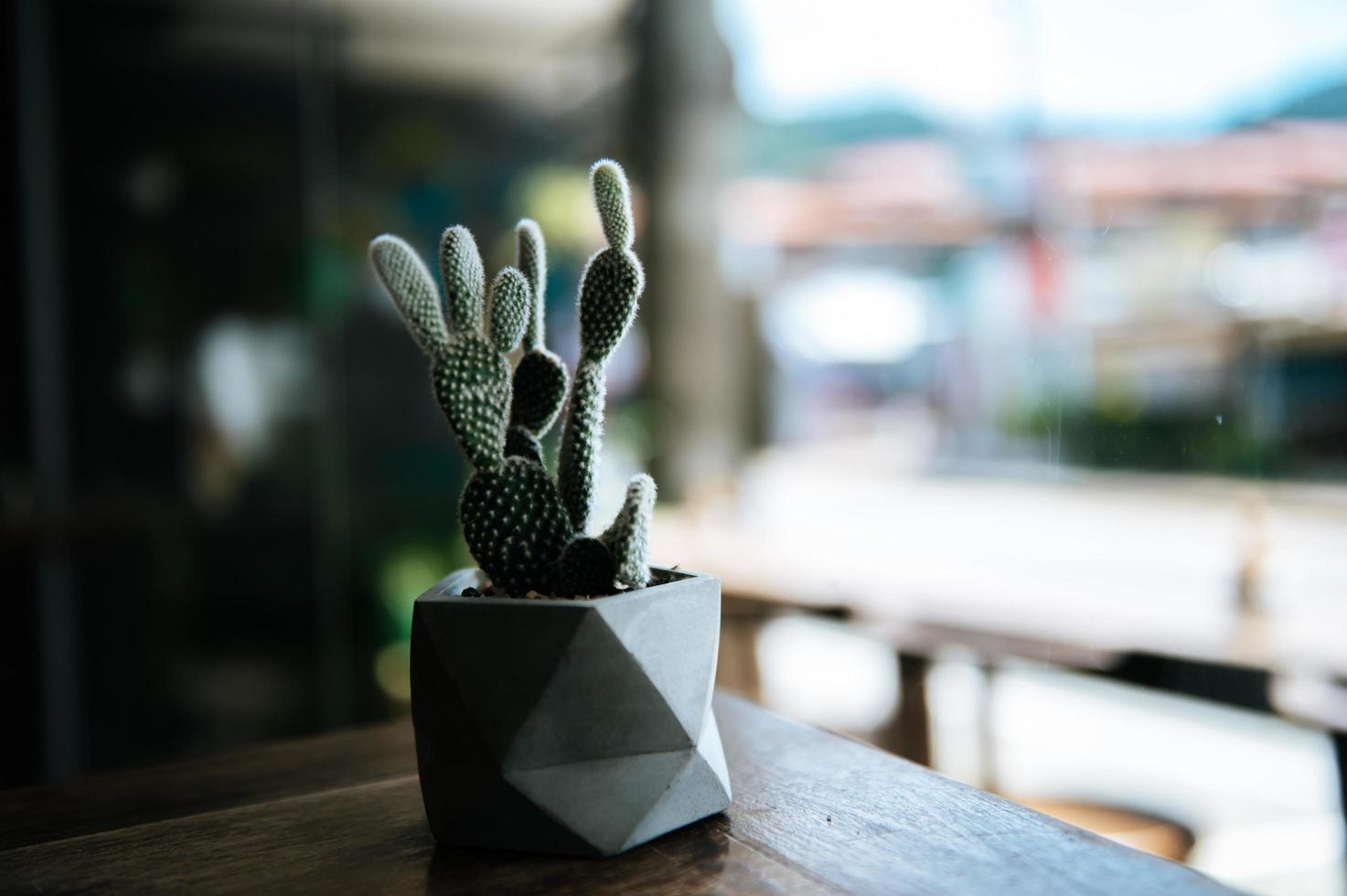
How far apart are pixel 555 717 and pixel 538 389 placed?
0.27 meters

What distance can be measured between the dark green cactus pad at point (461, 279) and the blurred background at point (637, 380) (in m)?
1.51

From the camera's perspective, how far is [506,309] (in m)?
0.83

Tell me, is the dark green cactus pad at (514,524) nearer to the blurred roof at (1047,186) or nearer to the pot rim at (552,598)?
the pot rim at (552,598)

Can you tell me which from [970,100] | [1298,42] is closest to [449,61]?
[970,100]

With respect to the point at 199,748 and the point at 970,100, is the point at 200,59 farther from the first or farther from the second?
the point at 970,100

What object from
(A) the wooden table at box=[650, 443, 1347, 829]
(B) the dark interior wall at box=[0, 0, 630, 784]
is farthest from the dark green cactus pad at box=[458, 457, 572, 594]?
(B) the dark interior wall at box=[0, 0, 630, 784]

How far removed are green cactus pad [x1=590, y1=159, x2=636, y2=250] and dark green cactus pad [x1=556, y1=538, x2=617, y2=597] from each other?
0.22 metres

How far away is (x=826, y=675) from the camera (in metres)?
3.97

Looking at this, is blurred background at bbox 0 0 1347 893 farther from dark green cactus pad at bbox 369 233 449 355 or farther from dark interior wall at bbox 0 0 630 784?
dark green cactus pad at bbox 369 233 449 355

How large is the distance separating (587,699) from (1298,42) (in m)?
2.51

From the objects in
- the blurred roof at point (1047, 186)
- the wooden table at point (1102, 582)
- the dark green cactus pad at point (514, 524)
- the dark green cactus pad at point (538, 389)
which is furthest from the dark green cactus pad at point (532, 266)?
the blurred roof at point (1047, 186)

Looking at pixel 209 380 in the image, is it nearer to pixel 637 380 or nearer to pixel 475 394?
pixel 637 380

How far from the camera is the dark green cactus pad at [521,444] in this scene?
0.89 meters

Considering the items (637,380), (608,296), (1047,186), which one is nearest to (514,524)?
(608,296)
